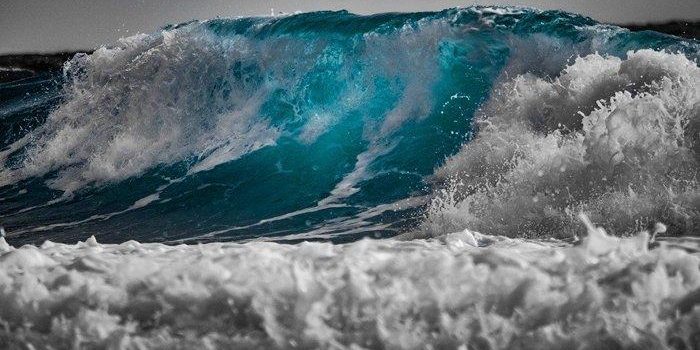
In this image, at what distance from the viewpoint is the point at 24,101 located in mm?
13578

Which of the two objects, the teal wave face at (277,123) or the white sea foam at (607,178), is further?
the teal wave face at (277,123)

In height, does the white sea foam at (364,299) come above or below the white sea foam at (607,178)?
above

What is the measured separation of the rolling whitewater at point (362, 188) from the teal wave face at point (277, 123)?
4 cm

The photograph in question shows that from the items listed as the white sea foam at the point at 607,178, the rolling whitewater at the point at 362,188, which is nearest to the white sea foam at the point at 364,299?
the rolling whitewater at the point at 362,188

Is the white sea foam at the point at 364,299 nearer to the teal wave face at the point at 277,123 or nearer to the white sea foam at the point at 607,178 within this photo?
the white sea foam at the point at 607,178

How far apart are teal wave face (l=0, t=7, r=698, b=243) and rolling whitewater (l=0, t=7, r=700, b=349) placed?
1.4 inches

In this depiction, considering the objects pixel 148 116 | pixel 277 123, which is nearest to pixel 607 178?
pixel 277 123

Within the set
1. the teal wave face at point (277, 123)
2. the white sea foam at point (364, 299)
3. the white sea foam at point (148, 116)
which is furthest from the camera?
the white sea foam at point (148, 116)

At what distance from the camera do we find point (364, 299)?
148 centimetres

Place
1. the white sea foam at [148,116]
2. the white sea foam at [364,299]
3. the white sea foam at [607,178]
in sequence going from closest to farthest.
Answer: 1. the white sea foam at [364,299]
2. the white sea foam at [607,178]
3. the white sea foam at [148,116]

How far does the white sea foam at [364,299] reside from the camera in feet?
4.44

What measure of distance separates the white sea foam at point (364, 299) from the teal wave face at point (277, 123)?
3090 millimetres

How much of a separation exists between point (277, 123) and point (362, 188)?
237cm

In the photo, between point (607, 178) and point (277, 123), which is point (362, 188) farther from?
point (607, 178)
